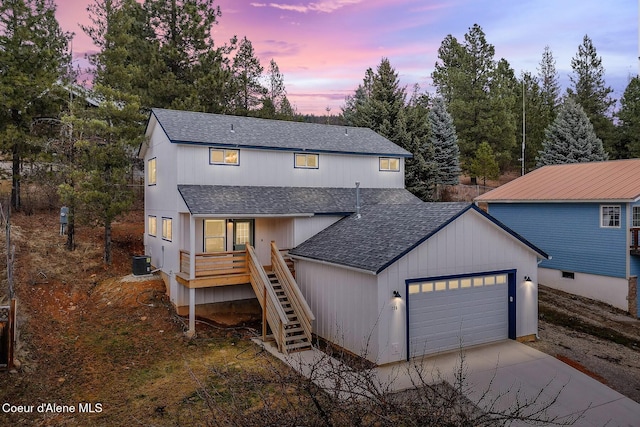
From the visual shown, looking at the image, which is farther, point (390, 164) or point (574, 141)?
point (574, 141)

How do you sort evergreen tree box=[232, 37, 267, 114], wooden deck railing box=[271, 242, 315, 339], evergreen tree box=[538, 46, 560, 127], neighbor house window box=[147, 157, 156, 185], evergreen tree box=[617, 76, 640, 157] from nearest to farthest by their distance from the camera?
wooden deck railing box=[271, 242, 315, 339], neighbor house window box=[147, 157, 156, 185], evergreen tree box=[232, 37, 267, 114], evergreen tree box=[617, 76, 640, 157], evergreen tree box=[538, 46, 560, 127]

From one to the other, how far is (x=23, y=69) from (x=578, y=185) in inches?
1160

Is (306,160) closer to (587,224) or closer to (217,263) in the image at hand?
(217,263)

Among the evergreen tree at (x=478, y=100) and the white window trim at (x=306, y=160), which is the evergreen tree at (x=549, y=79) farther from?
the white window trim at (x=306, y=160)

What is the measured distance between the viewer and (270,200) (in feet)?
56.0

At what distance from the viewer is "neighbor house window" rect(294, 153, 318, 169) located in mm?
19438

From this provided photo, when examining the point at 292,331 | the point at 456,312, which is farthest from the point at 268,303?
the point at 456,312

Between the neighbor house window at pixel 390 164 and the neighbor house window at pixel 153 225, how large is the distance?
1138 centimetres

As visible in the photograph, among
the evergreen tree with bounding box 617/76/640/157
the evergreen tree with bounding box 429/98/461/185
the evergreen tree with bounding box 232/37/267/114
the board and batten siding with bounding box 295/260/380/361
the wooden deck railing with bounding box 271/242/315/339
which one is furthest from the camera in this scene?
the evergreen tree with bounding box 617/76/640/157

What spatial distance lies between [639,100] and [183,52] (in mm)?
41217

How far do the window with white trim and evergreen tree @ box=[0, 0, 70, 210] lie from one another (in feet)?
24.9

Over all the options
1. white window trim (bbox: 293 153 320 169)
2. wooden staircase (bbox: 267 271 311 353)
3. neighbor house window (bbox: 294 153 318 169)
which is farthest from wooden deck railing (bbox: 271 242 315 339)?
neighbor house window (bbox: 294 153 318 169)

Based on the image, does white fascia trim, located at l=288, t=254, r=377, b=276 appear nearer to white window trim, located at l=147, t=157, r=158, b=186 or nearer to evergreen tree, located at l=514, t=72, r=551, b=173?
white window trim, located at l=147, t=157, r=158, b=186

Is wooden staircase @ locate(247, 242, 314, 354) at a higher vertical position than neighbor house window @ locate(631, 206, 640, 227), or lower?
lower
